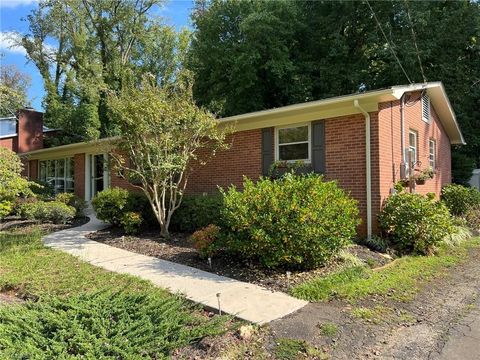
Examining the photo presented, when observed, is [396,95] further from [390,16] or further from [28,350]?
[390,16]

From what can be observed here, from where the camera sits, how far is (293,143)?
32.6 ft

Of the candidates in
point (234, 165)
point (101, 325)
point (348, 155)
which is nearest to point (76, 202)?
point (234, 165)

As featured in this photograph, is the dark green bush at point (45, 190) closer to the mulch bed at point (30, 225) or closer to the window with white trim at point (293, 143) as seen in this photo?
the mulch bed at point (30, 225)

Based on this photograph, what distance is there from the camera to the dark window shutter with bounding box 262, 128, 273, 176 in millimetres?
10297

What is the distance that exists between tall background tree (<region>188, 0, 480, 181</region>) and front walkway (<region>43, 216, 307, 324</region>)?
11.4 meters

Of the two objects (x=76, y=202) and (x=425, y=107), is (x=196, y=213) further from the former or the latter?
(x=425, y=107)

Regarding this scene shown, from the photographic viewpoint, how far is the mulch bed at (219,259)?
19.3 feet

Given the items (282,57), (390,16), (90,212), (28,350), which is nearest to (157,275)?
(28,350)

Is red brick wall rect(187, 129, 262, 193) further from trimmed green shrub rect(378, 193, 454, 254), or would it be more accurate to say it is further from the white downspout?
trimmed green shrub rect(378, 193, 454, 254)

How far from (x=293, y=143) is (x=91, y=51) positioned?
21.9m

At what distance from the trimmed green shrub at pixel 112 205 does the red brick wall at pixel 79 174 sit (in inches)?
267

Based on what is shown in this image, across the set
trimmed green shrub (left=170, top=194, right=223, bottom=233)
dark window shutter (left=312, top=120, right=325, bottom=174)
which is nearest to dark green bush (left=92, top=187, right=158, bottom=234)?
trimmed green shrub (left=170, top=194, right=223, bottom=233)

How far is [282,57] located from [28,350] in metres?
17.9

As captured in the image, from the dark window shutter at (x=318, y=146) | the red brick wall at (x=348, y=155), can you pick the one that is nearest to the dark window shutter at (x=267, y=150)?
the dark window shutter at (x=318, y=146)
